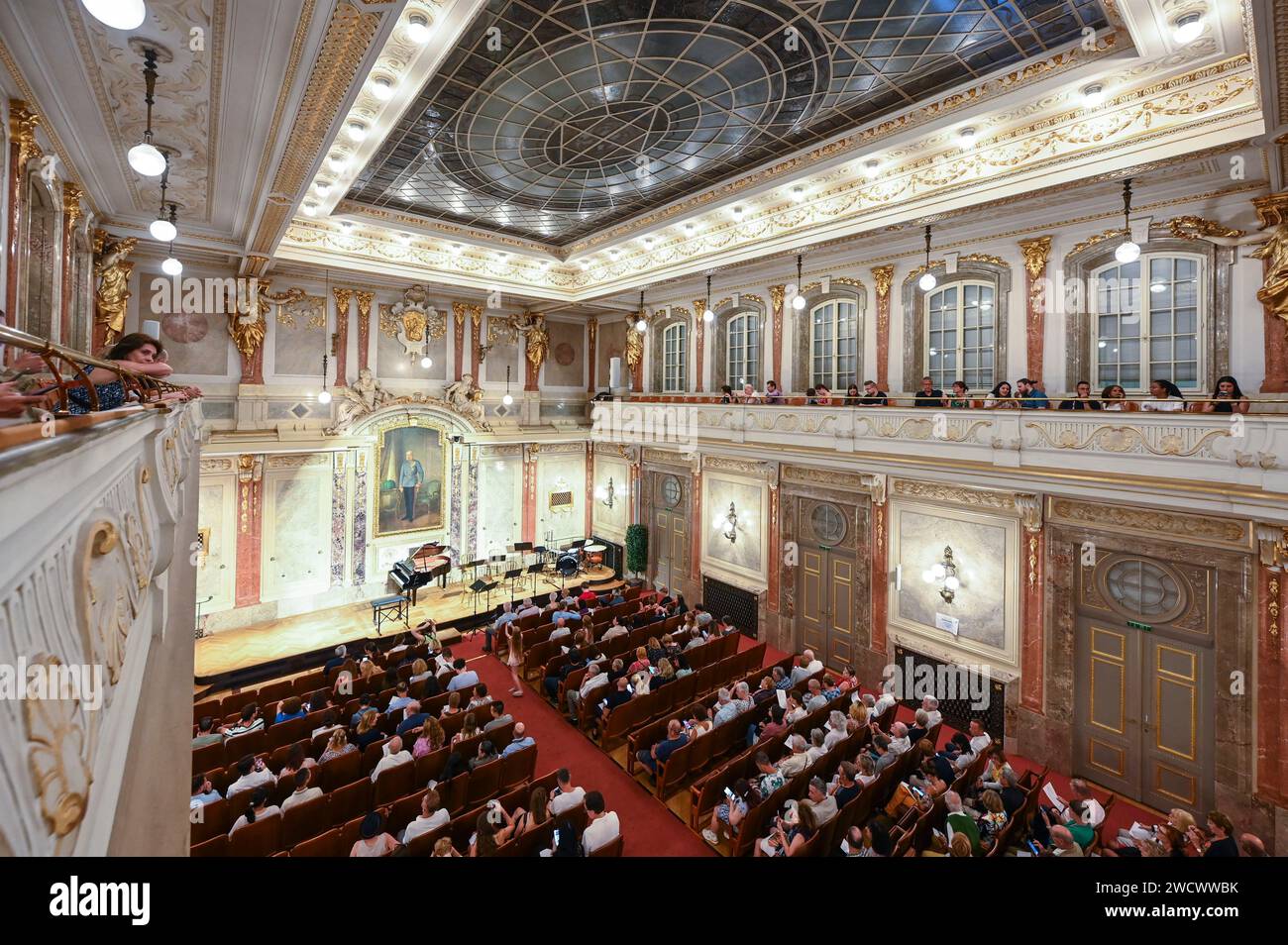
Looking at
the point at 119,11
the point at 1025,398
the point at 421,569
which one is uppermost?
the point at 119,11

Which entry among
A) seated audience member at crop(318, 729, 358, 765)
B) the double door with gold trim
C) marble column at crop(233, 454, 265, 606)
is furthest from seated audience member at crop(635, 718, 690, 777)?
marble column at crop(233, 454, 265, 606)

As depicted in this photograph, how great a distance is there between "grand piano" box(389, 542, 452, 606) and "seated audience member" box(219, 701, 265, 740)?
19.9 ft

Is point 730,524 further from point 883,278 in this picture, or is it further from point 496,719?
point 496,719

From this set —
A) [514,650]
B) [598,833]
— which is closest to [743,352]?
[514,650]

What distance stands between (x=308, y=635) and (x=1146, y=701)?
1587cm

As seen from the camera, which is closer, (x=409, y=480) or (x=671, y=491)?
(x=409, y=480)

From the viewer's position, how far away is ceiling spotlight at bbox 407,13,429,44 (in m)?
6.20

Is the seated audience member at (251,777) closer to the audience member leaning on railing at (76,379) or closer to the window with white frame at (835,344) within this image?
the audience member leaning on railing at (76,379)

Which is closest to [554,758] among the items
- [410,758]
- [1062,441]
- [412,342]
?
[410,758]

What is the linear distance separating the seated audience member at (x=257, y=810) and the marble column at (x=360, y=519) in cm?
952

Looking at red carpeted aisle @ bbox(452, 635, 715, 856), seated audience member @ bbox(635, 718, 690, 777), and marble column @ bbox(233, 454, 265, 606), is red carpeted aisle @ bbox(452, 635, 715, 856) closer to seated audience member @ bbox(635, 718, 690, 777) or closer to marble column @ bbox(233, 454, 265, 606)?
seated audience member @ bbox(635, 718, 690, 777)

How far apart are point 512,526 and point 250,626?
707cm

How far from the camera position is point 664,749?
791 centimetres

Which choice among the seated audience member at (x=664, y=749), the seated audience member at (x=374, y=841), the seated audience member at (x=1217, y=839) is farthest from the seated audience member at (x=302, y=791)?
the seated audience member at (x=1217, y=839)
